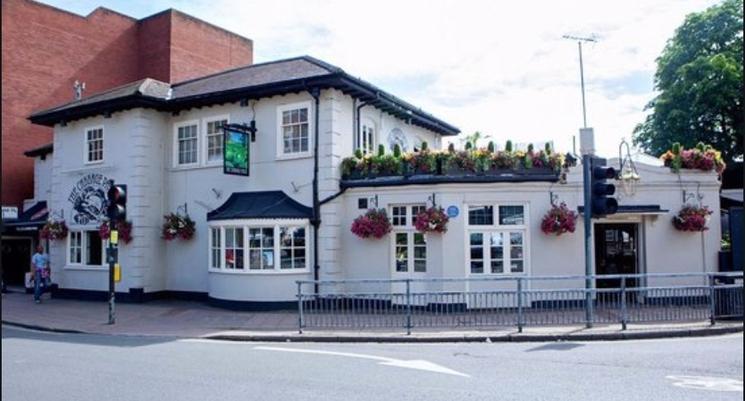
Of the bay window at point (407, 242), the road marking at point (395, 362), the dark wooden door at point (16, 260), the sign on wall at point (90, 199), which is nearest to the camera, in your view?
the road marking at point (395, 362)

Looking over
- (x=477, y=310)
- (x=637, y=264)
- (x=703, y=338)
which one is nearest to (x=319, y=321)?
(x=477, y=310)

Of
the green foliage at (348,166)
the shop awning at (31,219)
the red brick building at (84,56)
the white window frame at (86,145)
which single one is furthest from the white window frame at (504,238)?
the red brick building at (84,56)

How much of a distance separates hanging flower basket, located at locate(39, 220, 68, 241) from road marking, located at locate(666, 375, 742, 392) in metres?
18.9

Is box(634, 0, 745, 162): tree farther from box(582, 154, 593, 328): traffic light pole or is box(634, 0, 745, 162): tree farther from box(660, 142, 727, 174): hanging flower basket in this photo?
box(582, 154, 593, 328): traffic light pole

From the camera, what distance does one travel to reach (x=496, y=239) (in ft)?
51.3

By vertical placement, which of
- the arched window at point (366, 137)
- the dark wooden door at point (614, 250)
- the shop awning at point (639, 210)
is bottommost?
the dark wooden door at point (614, 250)

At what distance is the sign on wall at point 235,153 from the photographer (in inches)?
651

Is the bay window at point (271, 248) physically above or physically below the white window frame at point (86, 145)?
below

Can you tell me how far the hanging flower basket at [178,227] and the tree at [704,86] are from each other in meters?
27.1

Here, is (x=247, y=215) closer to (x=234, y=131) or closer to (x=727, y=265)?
(x=234, y=131)

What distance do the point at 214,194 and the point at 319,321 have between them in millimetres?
6655

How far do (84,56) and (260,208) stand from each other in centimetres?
1767

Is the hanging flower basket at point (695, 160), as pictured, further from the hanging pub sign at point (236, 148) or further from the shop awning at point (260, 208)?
the hanging pub sign at point (236, 148)

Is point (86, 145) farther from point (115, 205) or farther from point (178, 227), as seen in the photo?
point (115, 205)
